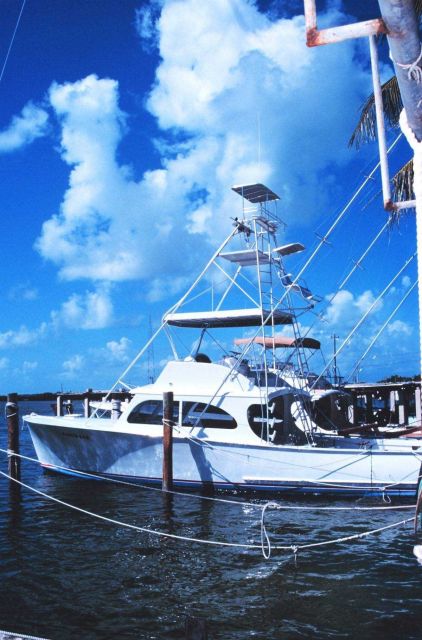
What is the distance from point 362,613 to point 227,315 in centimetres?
1081

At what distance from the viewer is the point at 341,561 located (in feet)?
35.4

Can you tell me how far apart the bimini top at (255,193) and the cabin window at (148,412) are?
7.25 meters

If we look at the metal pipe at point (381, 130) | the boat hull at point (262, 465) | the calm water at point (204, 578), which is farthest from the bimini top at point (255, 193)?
the metal pipe at point (381, 130)

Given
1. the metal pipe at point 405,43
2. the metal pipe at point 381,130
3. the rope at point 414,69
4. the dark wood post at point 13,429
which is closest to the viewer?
the metal pipe at point 405,43

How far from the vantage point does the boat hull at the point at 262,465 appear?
631 inches

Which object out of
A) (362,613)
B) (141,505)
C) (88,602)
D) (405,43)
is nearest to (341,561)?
(362,613)

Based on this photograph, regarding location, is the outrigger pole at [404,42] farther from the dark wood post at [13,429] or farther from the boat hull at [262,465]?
the dark wood post at [13,429]

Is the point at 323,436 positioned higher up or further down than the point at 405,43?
further down

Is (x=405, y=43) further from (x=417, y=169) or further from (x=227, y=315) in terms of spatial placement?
(x=227, y=315)

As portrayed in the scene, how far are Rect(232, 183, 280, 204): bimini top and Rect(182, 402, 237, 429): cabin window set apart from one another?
7051 millimetres

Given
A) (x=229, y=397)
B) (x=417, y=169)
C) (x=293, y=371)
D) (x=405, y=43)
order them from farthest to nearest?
(x=293, y=371)
(x=229, y=397)
(x=417, y=169)
(x=405, y=43)

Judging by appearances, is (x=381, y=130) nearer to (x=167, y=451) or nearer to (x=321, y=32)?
(x=321, y=32)

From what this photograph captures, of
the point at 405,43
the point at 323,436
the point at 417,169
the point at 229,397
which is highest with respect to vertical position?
the point at 405,43

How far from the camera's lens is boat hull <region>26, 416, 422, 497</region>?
52.6 ft
